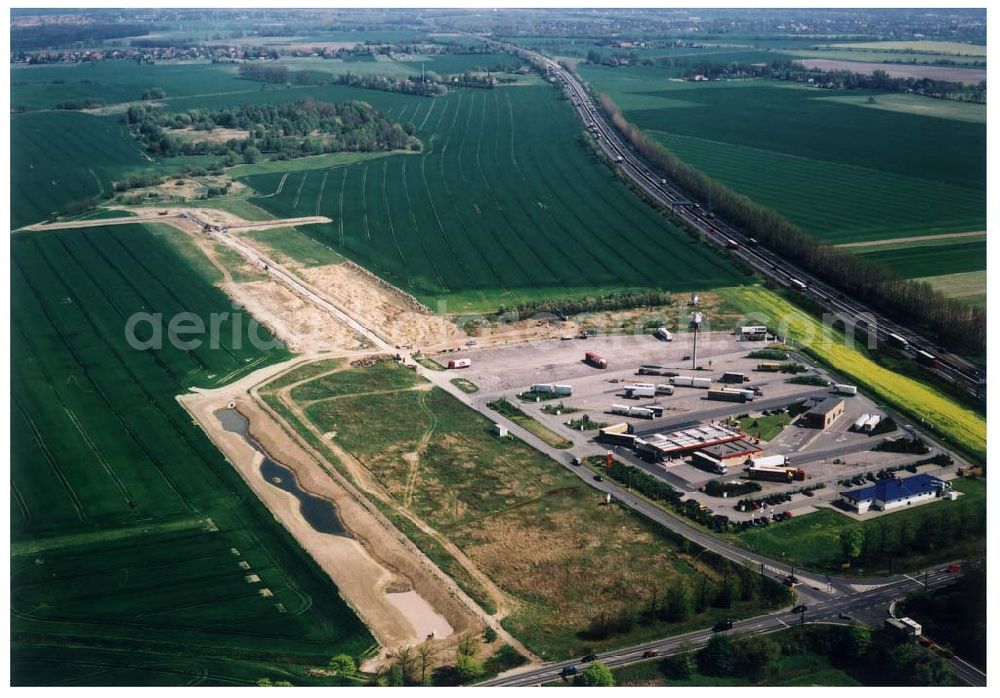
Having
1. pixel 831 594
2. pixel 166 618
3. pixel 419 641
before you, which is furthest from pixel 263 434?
pixel 831 594

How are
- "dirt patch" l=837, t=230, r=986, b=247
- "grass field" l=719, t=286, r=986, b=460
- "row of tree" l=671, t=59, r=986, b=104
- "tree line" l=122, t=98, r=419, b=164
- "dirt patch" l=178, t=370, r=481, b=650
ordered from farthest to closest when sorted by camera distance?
"row of tree" l=671, t=59, r=986, b=104
"tree line" l=122, t=98, r=419, b=164
"dirt patch" l=837, t=230, r=986, b=247
"grass field" l=719, t=286, r=986, b=460
"dirt patch" l=178, t=370, r=481, b=650

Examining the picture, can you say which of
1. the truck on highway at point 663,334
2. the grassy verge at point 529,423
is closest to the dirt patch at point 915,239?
the truck on highway at point 663,334

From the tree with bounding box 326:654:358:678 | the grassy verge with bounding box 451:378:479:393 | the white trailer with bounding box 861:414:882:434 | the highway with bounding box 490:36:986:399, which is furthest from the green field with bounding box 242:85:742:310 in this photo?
the tree with bounding box 326:654:358:678

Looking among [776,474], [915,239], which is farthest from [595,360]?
[915,239]

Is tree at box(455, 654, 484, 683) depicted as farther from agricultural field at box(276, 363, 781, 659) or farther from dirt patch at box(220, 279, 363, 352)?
dirt patch at box(220, 279, 363, 352)

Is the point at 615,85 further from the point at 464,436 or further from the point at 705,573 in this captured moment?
the point at 705,573

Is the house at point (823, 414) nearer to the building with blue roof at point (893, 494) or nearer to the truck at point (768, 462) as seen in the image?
the truck at point (768, 462)
